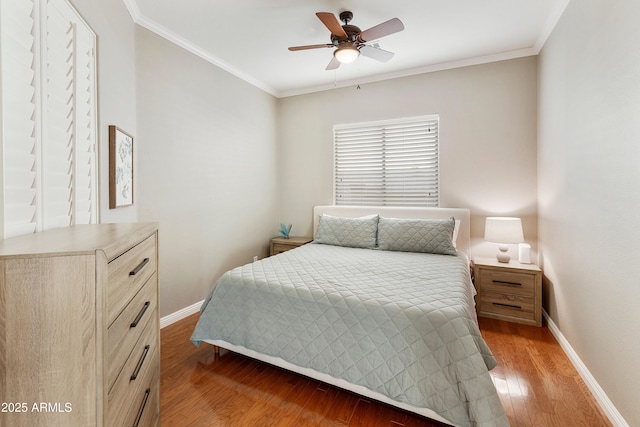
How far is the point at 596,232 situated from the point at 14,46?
308cm

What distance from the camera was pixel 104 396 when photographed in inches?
32.0

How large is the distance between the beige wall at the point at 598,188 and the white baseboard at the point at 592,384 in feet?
0.14

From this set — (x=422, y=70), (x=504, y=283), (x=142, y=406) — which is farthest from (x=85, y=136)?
(x=504, y=283)

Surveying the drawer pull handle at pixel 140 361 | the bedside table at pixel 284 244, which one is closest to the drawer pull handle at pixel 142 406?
the drawer pull handle at pixel 140 361

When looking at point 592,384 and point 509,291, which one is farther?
point 509,291

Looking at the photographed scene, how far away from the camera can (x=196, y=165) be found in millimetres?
3053

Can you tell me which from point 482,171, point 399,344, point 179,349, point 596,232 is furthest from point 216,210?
point 596,232

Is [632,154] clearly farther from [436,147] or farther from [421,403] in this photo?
[436,147]

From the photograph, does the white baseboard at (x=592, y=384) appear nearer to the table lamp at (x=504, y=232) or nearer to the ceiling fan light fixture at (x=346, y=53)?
the table lamp at (x=504, y=232)

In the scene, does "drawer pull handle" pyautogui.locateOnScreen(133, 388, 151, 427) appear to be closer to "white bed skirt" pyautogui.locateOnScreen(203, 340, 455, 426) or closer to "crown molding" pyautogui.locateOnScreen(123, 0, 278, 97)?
"white bed skirt" pyautogui.locateOnScreen(203, 340, 455, 426)

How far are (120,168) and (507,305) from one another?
3.61 m

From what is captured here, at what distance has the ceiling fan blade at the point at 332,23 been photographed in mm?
1990

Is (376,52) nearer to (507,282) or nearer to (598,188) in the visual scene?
(598,188)

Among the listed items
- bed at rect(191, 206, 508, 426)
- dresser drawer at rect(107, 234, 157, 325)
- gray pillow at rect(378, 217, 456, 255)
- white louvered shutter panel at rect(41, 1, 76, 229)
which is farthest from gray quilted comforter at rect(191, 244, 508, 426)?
white louvered shutter panel at rect(41, 1, 76, 229)
